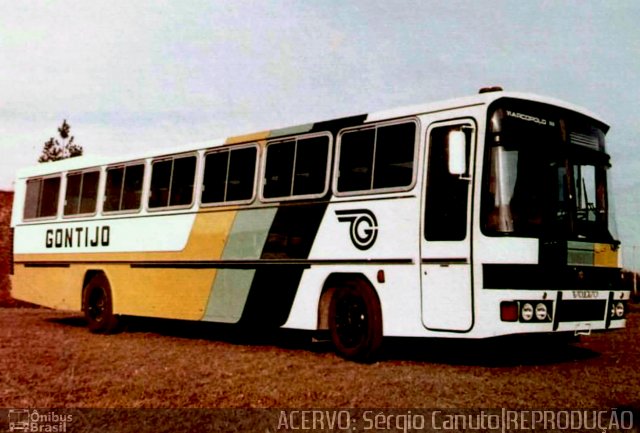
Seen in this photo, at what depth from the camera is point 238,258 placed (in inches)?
443

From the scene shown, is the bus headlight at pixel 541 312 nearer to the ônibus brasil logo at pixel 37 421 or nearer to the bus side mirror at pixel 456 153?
the bus side mirror at pixel 456 153

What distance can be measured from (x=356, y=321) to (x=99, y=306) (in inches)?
255

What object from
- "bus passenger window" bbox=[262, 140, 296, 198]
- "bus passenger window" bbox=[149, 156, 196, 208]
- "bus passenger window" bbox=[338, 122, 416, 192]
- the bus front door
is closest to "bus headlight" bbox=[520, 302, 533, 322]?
the bus front door

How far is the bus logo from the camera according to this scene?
9516 mm

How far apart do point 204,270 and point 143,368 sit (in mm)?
3121

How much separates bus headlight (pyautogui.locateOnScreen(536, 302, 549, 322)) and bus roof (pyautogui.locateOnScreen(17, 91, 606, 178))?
238cm

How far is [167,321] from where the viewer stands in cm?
1673

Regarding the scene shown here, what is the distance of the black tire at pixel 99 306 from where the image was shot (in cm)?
1395

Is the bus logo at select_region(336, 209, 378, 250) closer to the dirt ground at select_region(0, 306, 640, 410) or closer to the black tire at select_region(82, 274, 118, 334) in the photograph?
the dirt ground at select_region(0, 306, 640, 410)

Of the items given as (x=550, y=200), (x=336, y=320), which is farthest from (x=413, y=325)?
(x=550, y=200)

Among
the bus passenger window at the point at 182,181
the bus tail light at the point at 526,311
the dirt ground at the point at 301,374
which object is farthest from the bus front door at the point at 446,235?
the bus passenger window at the point at 182,181

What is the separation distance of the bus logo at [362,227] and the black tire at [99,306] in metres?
6.04

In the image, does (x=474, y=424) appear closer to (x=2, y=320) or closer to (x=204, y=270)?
(x=204, y=270)

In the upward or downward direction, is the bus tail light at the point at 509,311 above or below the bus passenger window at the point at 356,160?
below
